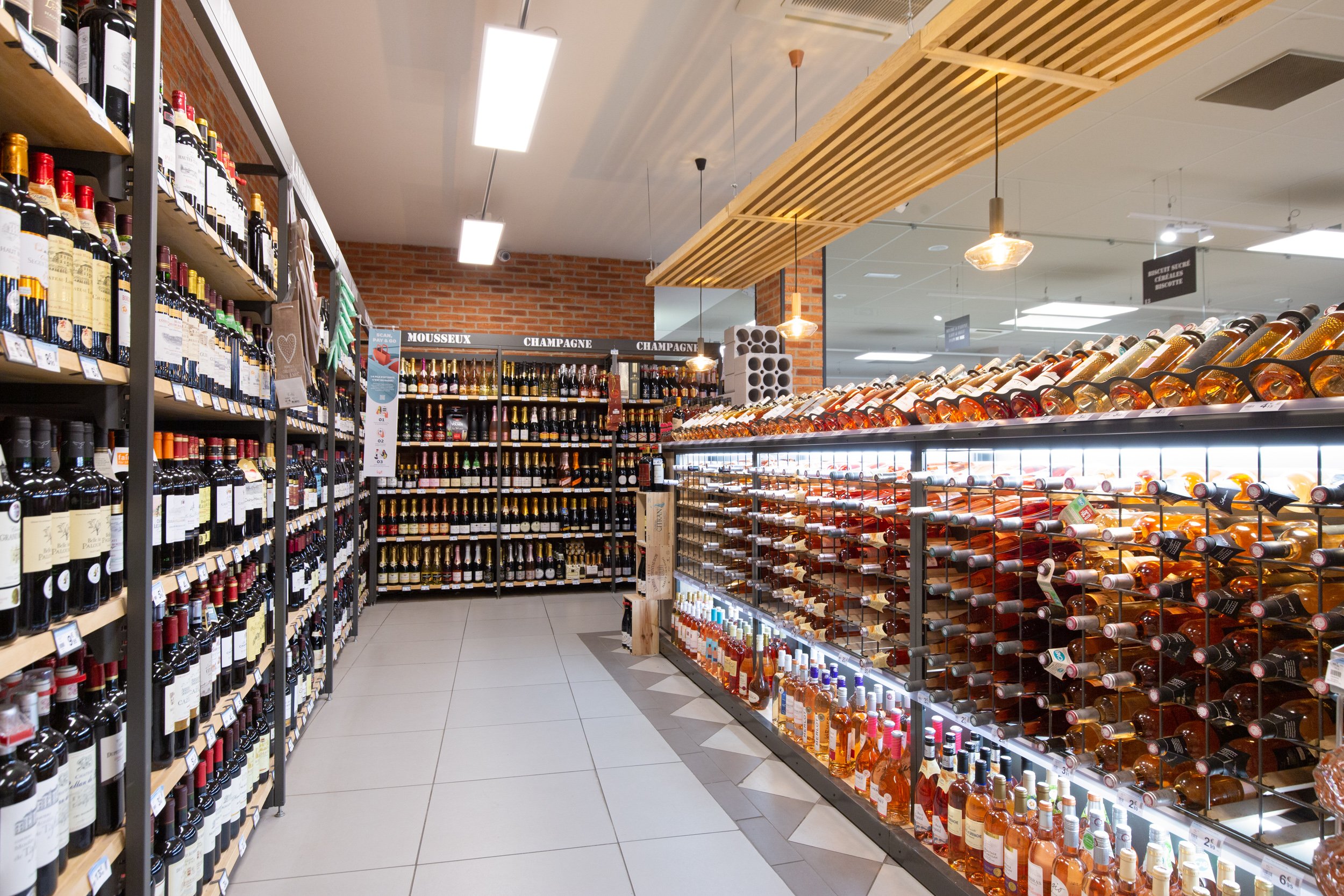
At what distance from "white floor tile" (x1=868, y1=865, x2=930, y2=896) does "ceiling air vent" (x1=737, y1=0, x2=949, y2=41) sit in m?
4.18

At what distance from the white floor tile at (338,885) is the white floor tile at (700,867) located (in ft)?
2.57

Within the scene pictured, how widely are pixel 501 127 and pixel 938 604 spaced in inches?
147

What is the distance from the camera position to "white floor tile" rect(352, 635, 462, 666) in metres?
5.25

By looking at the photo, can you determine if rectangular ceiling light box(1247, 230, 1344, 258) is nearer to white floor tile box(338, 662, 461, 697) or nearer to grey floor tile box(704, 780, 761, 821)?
grey floor tile box(704, 780, 761, 821)

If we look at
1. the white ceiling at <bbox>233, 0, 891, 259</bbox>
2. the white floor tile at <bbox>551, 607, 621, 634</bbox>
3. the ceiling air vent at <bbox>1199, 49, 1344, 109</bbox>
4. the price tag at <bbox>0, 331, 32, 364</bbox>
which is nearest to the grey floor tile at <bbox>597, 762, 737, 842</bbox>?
the price tag at <bbox>0, 331, 32, 364</bbox>

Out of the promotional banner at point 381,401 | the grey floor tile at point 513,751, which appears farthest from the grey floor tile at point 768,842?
the promotional banner at point 381,401

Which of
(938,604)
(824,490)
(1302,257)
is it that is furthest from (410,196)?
(1302,257)

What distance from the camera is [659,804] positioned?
10.1ft

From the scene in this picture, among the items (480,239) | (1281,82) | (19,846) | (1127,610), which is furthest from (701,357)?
(19,846)

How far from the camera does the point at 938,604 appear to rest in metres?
2.56

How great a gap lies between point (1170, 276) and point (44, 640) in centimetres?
826

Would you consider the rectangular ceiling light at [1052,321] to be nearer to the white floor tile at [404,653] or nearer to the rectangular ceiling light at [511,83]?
the rectangular ceiling light at [511,83]

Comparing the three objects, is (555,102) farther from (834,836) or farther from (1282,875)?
(1282,875)

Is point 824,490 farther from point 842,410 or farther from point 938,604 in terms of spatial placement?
point 938,604
